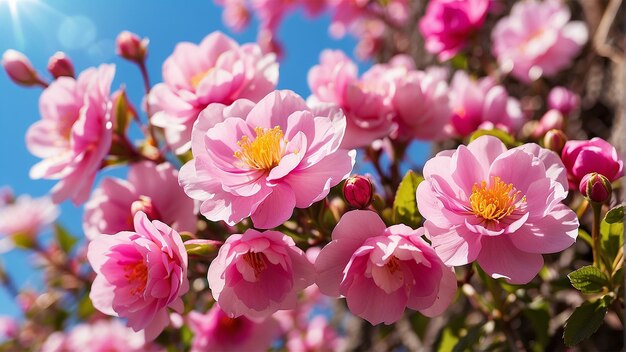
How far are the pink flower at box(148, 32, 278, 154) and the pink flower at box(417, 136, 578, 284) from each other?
33 centimetres

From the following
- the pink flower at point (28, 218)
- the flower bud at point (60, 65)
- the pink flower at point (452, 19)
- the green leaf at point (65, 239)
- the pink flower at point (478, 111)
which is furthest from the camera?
the pink flower at point (28, 218)

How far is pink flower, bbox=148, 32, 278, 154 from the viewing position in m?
0.86

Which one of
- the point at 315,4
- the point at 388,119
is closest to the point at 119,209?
the point at 388,119

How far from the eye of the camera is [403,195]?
2.59 ft

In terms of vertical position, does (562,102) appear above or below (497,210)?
below

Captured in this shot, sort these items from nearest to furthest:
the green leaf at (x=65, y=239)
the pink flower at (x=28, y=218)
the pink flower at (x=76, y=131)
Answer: the pink flower at (x=76, y=131)
the green leaf at (x=65, y=239)
the pink flower at (x=28, y=218)

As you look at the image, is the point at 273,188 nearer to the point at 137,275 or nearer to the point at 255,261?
the point at 255,261

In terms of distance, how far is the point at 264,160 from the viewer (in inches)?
29.3

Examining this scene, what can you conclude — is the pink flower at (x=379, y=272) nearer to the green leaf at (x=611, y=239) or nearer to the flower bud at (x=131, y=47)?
the green leaf at (x=611, y=239)

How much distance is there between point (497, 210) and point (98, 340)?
146 centimetres

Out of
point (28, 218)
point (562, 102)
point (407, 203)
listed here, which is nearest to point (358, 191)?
point (407, 203)

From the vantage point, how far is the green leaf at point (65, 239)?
167 centimetres

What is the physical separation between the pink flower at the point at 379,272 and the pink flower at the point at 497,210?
3cm

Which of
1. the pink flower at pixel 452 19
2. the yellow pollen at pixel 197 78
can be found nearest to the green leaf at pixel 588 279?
the yellow pollen at pixel 197 78
